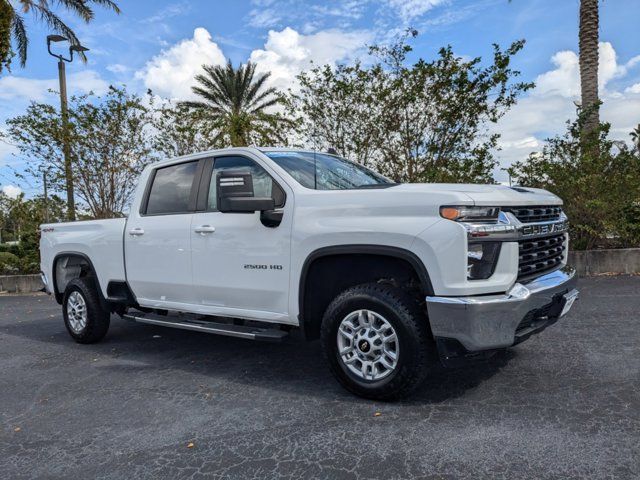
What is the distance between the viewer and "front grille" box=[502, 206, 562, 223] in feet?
11.9

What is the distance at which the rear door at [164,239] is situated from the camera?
487 cm

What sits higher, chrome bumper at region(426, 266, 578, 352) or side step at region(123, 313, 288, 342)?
chrome bumper at region(426, 266, 578, 352)

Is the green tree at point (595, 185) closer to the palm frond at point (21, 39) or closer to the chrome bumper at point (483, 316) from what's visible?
the chrome bumper at point (483, 316)

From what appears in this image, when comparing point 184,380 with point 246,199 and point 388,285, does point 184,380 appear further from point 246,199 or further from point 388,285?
point 388,285

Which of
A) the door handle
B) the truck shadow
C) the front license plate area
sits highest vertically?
the door handle

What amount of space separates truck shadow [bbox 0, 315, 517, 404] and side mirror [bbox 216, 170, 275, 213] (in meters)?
1.12

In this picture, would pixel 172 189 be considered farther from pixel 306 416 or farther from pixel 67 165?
pixel 67 165

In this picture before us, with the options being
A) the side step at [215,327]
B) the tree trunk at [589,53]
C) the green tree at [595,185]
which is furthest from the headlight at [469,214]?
the tree trunk at [589,53]

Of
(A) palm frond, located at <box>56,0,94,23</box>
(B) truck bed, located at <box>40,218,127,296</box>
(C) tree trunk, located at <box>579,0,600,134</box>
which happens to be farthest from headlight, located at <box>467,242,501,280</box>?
(A) palm frond, located at <box>56,0,94,23</box>

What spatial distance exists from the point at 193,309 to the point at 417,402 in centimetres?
225

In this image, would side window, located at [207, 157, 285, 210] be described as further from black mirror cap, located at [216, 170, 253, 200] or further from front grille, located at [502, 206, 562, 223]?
front grille, located at [502, 206, 562, 223]

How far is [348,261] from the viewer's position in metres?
3.99

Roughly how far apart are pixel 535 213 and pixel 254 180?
7.51 feet

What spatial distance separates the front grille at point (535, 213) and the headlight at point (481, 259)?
13.0 inches
